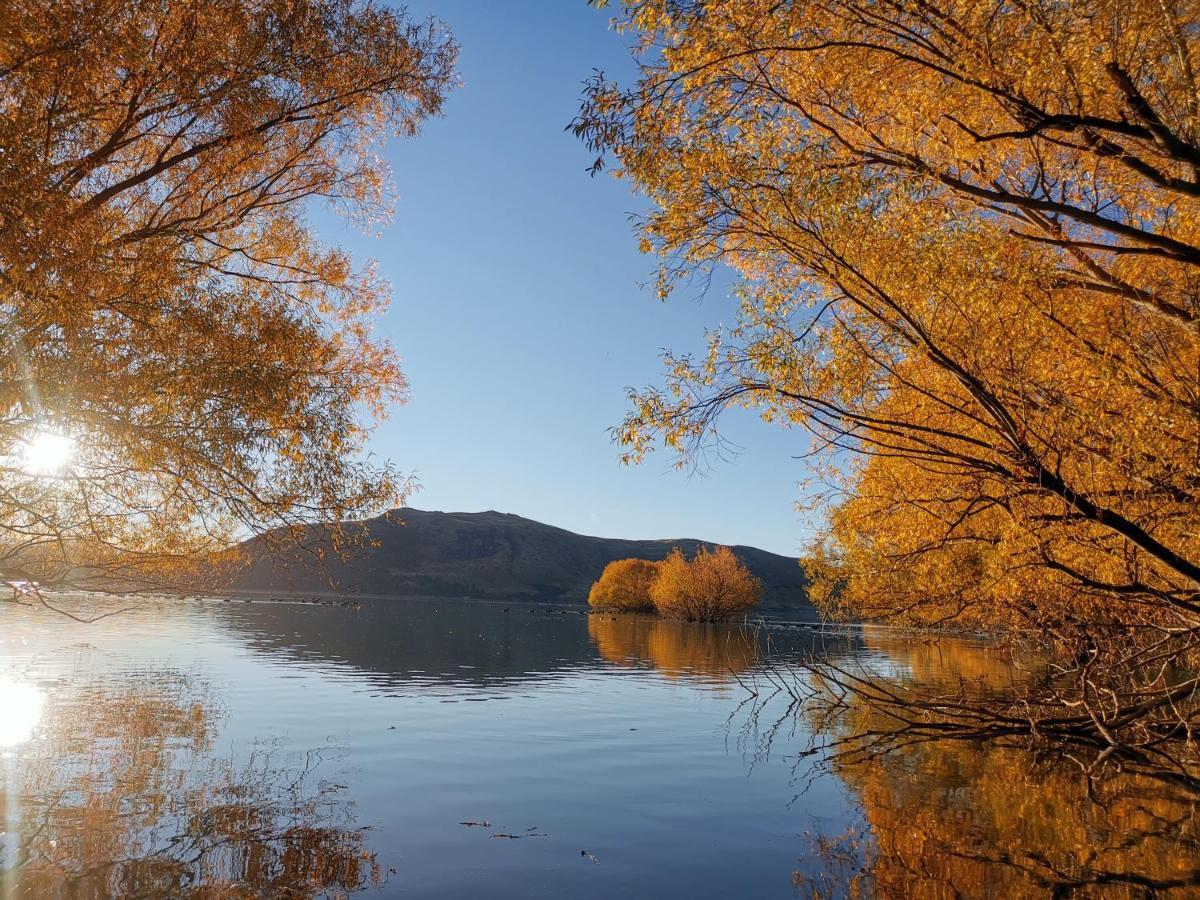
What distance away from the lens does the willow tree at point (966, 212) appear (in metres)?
7.39

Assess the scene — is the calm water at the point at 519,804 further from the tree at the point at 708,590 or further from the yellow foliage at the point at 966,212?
the tree at the point at 708,590

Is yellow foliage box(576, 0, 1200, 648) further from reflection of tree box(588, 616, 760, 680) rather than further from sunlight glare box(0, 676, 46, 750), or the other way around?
reflection of tree box(588, 616, 760, 680)

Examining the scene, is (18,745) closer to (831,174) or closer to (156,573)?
(156,573)

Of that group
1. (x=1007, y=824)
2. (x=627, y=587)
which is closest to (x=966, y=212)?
(x=1007, y=824)

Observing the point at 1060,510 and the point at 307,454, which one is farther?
the point at 307,454

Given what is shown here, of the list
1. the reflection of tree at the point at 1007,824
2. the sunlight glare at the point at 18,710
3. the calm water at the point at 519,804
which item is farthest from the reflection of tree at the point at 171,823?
the reflection of tree at the point at 1007,824

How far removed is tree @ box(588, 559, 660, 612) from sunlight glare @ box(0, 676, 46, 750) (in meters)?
108

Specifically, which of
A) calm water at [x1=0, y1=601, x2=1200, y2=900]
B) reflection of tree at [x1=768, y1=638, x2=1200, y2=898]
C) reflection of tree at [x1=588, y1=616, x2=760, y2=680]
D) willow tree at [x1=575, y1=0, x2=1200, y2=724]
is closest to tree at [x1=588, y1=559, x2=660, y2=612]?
reflection of tree at [x1=588, y1=616, x2=760, y2=680]

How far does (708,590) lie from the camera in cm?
9494

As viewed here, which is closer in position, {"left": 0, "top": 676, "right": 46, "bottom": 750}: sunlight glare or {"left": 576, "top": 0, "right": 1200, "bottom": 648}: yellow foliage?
{"left": 576, "top": 0, "right": 1200, "bottom": 648}: yellow foliage

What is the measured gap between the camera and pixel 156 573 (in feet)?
47.4

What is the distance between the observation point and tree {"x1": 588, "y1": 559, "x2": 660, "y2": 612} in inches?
5000

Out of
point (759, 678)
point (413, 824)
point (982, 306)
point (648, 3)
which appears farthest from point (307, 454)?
point (759, 678)

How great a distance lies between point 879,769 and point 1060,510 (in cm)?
628
